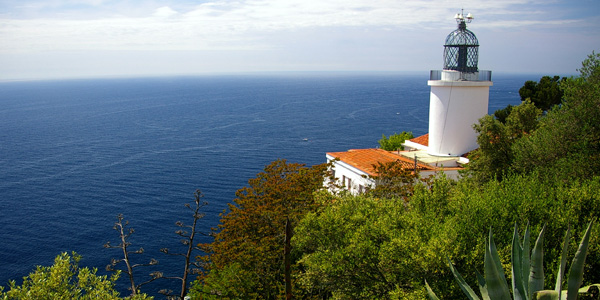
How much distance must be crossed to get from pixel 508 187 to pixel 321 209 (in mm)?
7652

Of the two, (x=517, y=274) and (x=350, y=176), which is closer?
(x=517, y=274)

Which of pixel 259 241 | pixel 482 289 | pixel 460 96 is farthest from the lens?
pixel 460 96

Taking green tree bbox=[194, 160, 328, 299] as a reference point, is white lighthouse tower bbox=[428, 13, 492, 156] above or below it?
above

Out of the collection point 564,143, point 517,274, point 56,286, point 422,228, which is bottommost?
point 56,286

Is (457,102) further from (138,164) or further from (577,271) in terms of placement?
(138,164)

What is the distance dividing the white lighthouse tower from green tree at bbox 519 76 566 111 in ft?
31.7

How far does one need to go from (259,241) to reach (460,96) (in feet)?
68.1

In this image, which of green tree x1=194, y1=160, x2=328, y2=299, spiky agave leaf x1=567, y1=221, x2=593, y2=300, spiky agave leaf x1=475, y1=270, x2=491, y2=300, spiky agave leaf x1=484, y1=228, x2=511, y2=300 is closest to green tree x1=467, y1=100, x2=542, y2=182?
green tree x1=194, y1=160, x2=328, y2=299

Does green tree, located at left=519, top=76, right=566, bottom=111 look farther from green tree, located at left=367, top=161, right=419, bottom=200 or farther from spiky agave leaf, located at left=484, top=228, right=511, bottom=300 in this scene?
spiky agave leaf, located at left=484, top=228, right=511, bottom=300

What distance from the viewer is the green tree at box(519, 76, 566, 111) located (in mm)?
43344

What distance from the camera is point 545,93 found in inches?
1729

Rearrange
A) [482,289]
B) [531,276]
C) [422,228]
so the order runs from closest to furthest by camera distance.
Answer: [531,276], [482,289], [422,228]

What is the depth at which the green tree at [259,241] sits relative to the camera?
2198cm

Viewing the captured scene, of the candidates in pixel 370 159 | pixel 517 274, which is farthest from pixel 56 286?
pixel 370 159
